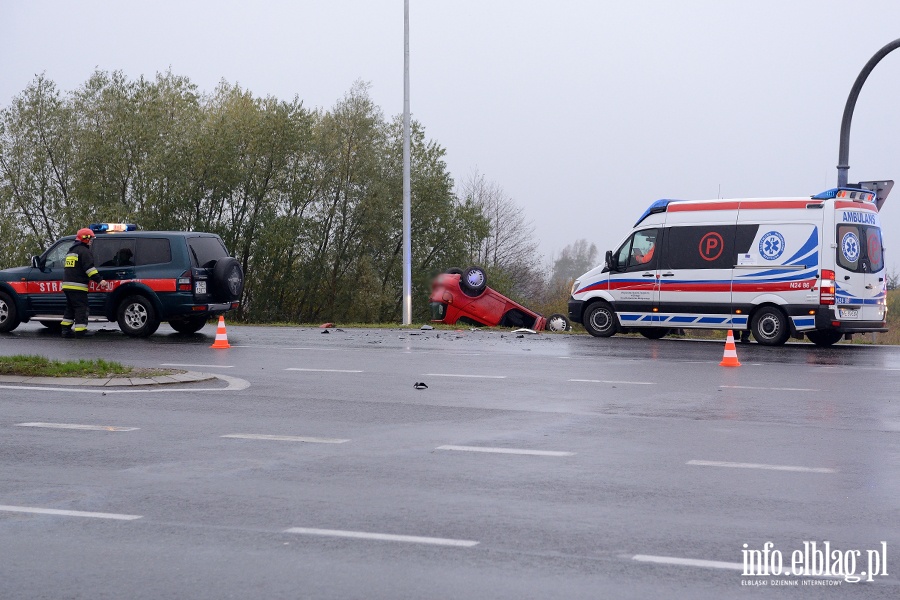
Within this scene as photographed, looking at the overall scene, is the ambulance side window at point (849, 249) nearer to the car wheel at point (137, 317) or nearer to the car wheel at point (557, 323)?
the car wheel at point (557, 323)

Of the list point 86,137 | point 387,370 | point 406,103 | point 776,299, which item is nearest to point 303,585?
point 387,370

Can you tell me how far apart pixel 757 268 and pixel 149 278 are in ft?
37.5

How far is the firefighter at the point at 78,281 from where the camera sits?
20141 millimetres

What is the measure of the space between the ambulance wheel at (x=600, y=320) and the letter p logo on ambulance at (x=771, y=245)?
11.5ft

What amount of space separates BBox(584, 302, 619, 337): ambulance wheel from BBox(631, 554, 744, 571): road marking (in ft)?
56.7

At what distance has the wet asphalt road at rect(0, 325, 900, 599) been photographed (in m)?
5.22

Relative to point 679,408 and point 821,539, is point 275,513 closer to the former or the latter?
point 821,539

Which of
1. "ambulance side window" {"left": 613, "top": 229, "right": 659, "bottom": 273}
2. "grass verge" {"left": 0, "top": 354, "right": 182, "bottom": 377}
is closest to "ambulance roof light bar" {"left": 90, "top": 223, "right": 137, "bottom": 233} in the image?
"grass verge" {"left": 0, "top": 354, "right": 182, "bottom": 377}

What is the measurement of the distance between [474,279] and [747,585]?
2310 centimetres

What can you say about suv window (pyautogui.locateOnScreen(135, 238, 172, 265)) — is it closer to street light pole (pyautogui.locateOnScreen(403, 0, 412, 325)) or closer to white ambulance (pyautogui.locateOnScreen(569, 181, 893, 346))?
street light pole (pyautogui.locateOnScreen(403, 0, 412, 325))

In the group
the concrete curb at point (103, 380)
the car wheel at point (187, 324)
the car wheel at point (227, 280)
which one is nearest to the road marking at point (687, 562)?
the concrete curb at point (103, 380)

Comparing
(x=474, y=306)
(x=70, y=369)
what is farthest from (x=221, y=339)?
(x=474, y=306)

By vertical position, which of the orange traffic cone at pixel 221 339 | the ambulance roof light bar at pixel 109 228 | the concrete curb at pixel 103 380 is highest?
the ambulance roof light bar at pixel 109 228

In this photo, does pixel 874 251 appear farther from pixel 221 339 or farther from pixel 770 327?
pixel 221 339
